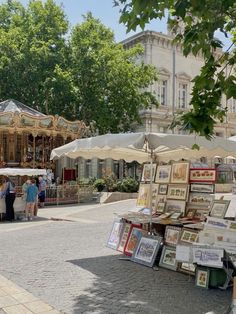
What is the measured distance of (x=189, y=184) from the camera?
29.2 ft

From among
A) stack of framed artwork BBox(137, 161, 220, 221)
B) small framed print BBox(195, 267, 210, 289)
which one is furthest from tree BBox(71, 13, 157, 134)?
small framed print BBox(195, 267, 210, 289)

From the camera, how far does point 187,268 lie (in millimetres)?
7488

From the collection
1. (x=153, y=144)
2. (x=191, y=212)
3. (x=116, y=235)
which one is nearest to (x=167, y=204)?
(x=191, y=212)

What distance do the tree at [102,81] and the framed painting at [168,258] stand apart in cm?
2135

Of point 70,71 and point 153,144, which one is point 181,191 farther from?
point 70,71

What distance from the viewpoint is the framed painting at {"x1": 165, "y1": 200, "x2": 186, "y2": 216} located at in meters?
8.88

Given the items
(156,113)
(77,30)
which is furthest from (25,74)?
(156,113)

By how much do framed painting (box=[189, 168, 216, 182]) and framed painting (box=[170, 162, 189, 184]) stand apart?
0.11 meters

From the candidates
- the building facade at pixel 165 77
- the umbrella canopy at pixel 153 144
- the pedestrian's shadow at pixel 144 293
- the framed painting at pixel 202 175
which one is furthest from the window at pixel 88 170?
the pedestrian's shadow at pixel 144 293

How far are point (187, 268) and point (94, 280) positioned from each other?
165cm

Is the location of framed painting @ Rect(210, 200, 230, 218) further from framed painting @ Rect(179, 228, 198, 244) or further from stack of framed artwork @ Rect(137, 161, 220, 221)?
framed painting @ Rect(179, 228, 198, 244)

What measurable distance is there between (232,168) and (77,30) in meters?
19.9

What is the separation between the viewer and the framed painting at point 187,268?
288 inches

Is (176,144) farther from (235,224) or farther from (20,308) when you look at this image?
(20,308)
